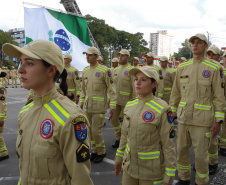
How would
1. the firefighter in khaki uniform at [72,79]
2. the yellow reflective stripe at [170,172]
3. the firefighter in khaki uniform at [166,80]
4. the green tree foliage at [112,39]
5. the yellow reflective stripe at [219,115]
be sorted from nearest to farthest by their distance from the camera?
the yellow reflective stripe at [170,172], the yellow reflective stripe at [219,115], the firefighter in khaki uniform at [72,79], the firefighter in khaki uniform at [166,80], the green tree foliage at [112,39]

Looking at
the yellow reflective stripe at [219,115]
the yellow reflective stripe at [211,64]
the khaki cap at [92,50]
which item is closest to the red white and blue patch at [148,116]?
the yellow reflective stripe at [219,115]

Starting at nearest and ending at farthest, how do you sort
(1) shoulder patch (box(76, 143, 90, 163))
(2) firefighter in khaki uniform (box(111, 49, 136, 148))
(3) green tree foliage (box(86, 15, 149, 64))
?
(1) shoulder patch (box(76, 143, 90, 163)) → (2) firefighter in khaki uniform (box(111, 49, 136, 148)) → (3) green tree foliage (box(86, 15, 149, 64))

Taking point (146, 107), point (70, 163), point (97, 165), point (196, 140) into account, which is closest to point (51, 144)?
point (70, 163)

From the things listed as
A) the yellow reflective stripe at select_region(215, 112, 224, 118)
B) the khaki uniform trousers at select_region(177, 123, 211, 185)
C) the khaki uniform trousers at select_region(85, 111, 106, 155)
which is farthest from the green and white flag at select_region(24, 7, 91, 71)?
the yellow reflective stripe at select_region(215, 112, 224, 118)

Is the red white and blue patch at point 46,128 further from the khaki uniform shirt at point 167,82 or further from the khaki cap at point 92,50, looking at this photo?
the khaki uniform shirt at point 167,82

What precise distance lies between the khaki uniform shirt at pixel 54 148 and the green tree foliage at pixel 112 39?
142ft

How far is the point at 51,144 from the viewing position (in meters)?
1.38

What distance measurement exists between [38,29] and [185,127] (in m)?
6.51

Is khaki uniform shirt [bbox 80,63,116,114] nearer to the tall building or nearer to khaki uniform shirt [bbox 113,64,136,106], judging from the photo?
khaki uniform shirt [bbox 113,64,136,106]

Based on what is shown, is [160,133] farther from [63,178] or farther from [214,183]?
[214,183]

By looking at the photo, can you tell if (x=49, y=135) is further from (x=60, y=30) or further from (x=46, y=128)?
(x=60, y=30)

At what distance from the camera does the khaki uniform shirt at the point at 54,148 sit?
1.36 metres

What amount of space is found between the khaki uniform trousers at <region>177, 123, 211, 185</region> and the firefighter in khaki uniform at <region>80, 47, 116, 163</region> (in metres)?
1.80

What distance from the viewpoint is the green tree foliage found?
43.5 meters
